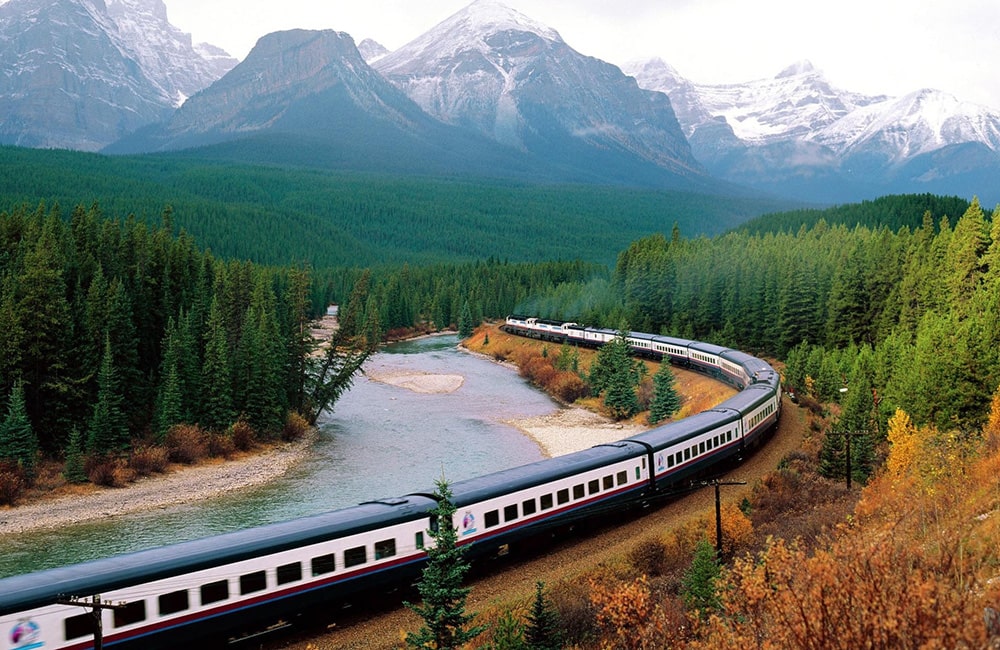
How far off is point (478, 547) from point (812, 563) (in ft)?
56.4

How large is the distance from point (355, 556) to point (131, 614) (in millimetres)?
6339

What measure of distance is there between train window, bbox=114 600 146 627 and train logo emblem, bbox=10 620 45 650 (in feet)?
6.07

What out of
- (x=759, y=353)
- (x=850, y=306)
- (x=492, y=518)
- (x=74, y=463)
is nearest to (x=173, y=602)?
(x=492, y=518)

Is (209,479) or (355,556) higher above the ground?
(355,556)

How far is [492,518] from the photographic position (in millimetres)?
28688

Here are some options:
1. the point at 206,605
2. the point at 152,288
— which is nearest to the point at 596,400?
the point at 152,288

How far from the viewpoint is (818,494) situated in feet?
121

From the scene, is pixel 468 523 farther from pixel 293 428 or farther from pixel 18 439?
pixel 293 428

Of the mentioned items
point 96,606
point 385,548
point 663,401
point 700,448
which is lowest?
point 663,401

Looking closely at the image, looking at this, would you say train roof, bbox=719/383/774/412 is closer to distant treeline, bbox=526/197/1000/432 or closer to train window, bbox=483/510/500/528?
distant treeline, bbox=526/197/1000/432

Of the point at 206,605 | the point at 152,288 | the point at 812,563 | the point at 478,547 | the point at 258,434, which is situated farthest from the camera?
the point at 152,288

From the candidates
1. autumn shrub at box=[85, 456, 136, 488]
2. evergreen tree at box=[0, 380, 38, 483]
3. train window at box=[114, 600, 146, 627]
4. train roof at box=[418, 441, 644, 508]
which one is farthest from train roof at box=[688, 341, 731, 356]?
train window at box=[114, 600, 146, 627]

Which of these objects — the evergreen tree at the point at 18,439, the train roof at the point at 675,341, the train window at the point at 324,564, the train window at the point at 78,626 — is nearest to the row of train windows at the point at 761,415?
the train window at the point at 324,564

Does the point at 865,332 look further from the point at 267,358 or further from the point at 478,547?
the point at 478,547
